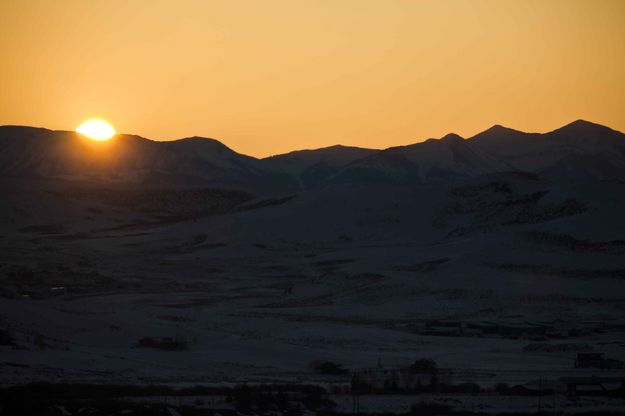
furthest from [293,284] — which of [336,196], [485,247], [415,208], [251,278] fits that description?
[336,196]

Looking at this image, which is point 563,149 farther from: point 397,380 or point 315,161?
point 397,380

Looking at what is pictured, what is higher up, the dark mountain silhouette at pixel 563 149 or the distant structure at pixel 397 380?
the dark mountain silhouette at pixel 563 149

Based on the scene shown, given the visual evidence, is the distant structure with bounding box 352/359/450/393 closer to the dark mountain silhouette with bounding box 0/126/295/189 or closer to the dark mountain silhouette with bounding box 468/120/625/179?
the dark mountain silhouette with bounding box 0/126/295/189

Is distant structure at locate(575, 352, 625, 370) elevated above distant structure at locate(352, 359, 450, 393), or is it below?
above

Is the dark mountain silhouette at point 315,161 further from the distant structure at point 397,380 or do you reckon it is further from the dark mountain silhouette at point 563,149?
the distant structure at point 397,380

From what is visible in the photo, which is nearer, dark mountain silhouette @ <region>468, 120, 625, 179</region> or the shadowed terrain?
the shadowed terrain

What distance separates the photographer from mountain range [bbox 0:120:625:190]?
468ft

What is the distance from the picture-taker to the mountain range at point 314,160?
468ft

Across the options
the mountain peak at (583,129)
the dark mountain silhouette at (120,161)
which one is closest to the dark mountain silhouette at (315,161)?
the dark mountain silhouette at (120,161)

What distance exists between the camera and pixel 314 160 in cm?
17550

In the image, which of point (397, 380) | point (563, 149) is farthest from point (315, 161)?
point (397, 380)

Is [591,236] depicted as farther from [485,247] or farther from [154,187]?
[154,187]

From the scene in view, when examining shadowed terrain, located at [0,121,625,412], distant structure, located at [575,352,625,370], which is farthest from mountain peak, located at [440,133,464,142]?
distant structure, located at [575,352,625,370]

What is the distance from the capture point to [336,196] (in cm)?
8838
